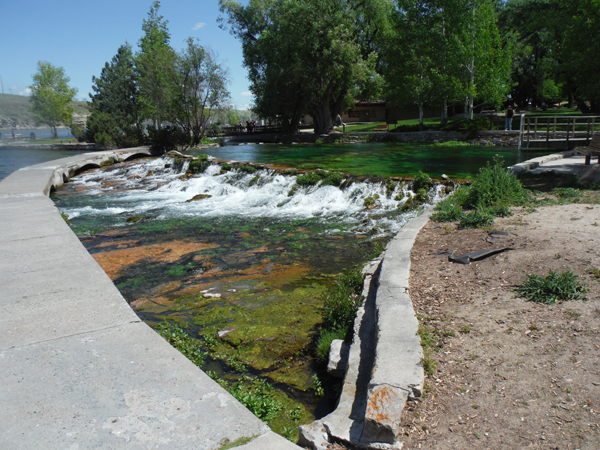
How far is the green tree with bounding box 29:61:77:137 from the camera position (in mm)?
72688

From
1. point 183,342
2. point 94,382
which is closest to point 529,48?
point 183,342

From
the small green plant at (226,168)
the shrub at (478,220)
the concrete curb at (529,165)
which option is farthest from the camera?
the small green plant at (226,168)

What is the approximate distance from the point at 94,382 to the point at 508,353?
3.22 m

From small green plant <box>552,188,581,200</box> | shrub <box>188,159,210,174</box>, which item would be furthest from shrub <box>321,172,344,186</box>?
shrub <box>188,159,210,174</box>

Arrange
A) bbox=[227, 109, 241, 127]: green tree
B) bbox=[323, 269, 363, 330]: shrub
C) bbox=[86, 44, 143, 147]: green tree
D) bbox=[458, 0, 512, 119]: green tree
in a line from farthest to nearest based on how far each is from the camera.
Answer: bbox=[86, 44, 143, 147]: green tree → bbox=[227, 109, 241, 127]: green tree → bbox=[458, 0, 512, 119]: green tree → bbox=[323, 269, 363, 330]: shrub

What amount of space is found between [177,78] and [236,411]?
1414 inches

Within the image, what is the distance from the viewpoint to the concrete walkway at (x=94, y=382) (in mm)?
2643

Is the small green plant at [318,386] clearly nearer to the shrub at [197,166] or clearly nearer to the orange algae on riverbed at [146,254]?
the orange algae on riverbed at [146,254]

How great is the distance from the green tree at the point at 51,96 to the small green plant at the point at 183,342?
79.8 meters

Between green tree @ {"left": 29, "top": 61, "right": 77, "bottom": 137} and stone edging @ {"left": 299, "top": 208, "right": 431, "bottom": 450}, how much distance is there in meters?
81.6

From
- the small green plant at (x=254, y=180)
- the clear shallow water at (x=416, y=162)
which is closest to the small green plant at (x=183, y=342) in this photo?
the clear shallow water at (x=416, y=162)

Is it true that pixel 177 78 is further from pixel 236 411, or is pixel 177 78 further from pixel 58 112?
pixel 58 112

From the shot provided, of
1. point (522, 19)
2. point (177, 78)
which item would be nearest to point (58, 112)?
point (177, 78)

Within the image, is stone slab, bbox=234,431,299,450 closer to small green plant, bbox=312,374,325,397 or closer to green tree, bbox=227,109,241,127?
small green plant, bbox=312,374,325,397
